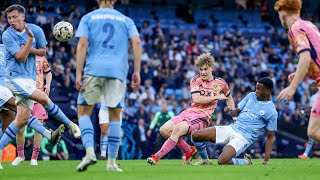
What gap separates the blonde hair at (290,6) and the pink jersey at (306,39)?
173 mm

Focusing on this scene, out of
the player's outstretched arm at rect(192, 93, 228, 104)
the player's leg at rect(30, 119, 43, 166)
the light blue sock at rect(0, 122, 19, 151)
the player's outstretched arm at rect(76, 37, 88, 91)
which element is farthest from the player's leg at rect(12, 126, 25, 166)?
the player's outstretched arm at rect(76, 37, 88, 91)

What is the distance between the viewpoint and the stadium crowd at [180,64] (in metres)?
25.7

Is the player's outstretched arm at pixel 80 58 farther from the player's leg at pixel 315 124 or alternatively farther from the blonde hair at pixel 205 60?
the blonde hair at pixel 205 60

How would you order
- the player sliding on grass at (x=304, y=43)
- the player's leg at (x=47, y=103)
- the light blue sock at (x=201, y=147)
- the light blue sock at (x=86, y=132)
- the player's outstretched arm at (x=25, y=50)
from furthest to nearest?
the light blue sock at (x=201, y=147), the player's leg at (x=47, y=103), the player's outstretched arm at (x=25, y=50), the light blue sock at (x=86, y=132), the player sliding on grass at (x=304, y=43)

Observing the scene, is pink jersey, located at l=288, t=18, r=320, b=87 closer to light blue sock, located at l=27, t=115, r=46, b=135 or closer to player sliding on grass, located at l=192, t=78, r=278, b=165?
player sliding on grass, located at l=192, t=78, r=278, b=165

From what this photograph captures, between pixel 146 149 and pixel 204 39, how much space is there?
12.9 m

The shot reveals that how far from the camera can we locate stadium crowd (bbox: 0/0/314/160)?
84.2 feet

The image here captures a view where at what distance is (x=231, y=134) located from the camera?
1476 cm

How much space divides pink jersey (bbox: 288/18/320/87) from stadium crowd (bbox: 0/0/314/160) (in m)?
11.0

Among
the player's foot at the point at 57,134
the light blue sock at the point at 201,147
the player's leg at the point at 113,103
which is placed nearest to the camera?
the player's leg at the point at 113,103

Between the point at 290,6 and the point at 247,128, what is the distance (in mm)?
4100

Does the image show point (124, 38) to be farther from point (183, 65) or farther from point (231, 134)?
point (183, 65)

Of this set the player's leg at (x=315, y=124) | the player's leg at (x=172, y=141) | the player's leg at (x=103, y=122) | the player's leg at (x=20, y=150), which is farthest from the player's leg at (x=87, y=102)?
the player's leg at (x=103, y=122)

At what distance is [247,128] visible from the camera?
1480cm
